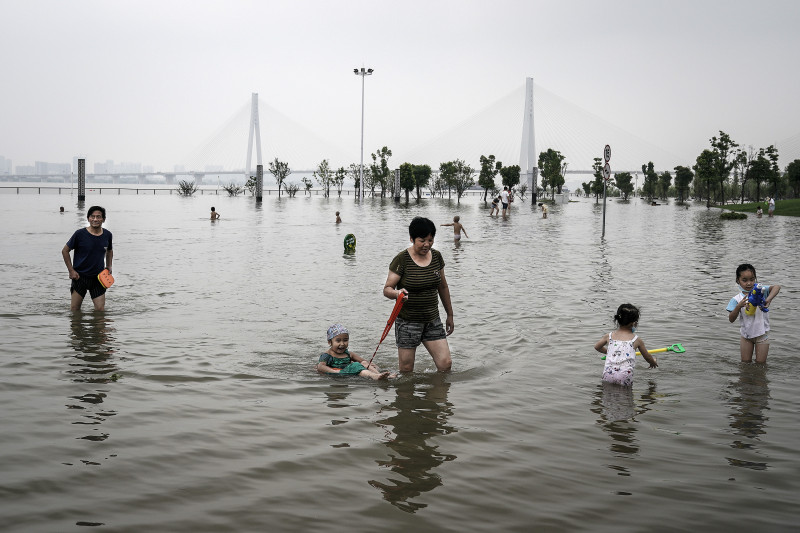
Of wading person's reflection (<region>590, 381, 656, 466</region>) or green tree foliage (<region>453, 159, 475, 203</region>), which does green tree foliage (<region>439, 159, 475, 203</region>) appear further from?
wading person's reflection (<region>590, 381, 656, 466</region>)

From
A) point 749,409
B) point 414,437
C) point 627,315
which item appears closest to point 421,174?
point 627,315

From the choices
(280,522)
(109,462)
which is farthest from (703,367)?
(109,462)

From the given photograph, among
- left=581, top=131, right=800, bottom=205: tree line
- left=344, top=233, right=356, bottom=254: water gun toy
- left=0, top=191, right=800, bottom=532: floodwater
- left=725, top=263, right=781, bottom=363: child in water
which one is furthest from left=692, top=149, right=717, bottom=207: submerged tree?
left=725, top=263, right=781, bottom=363: child in water

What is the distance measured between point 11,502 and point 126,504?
656 millimetres

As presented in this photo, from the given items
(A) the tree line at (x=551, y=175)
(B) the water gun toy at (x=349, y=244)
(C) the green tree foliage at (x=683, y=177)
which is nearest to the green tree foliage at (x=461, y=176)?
(A) the tree line at (x=551, y=175)

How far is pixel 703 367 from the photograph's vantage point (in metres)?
7.80

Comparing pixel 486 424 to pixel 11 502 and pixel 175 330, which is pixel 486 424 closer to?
pixel 11 502

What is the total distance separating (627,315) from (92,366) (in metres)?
5.43

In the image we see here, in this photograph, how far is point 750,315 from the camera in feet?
24.6

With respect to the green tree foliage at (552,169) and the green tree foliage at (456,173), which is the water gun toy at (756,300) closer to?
the green tree foliage at (456,173)

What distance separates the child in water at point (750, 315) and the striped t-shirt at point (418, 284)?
308 cm

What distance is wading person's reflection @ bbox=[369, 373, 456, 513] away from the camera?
453cm

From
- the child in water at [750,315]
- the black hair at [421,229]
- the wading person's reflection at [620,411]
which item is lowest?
the wading person's reflection at [620,411]

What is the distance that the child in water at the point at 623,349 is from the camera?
6.75 meters
